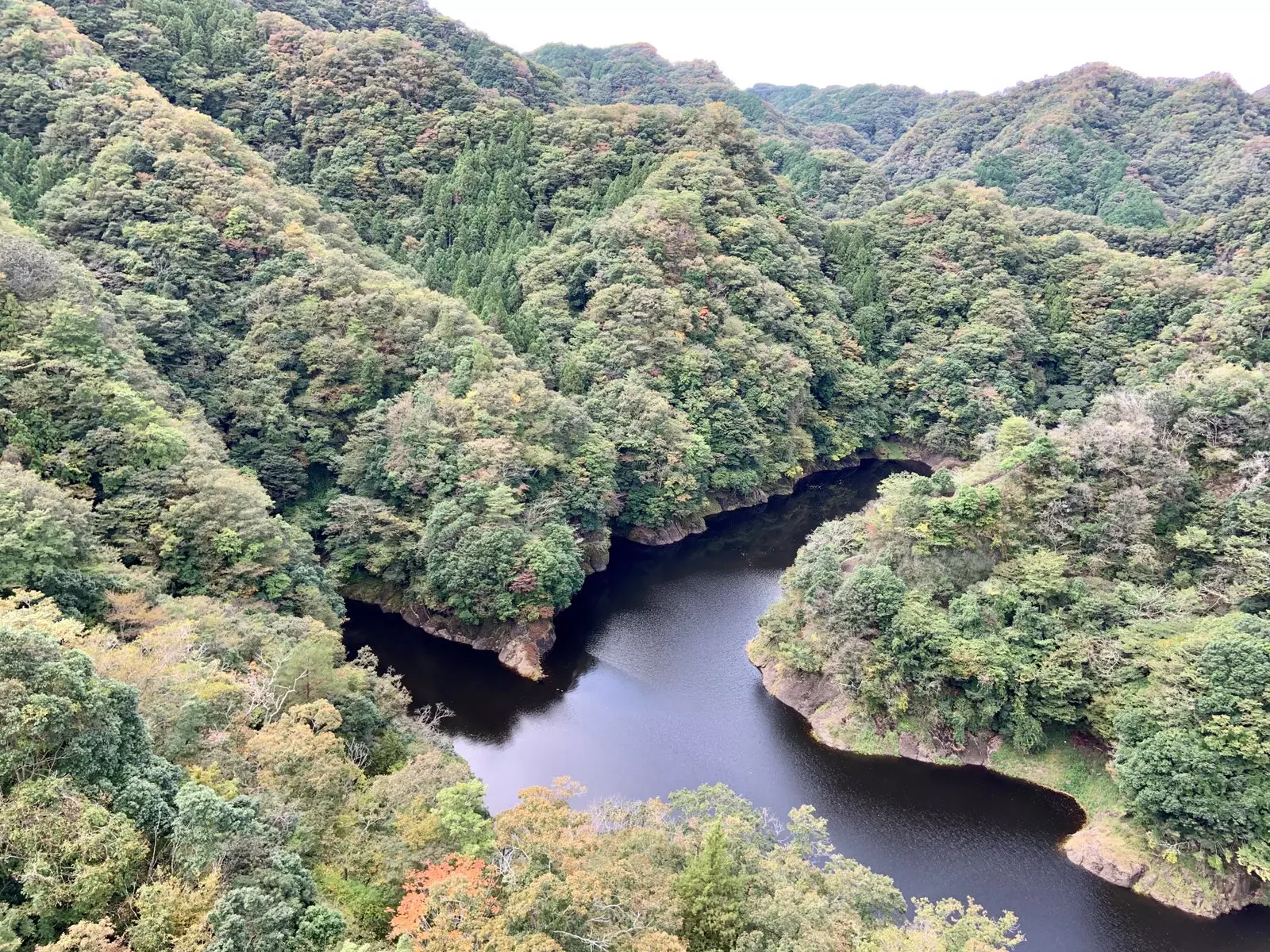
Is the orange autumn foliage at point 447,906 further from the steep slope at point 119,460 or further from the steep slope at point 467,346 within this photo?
the steep slope at point 467,346

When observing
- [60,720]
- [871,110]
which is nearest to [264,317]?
[60,720]

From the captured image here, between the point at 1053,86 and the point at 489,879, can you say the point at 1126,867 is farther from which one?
the point at 1053,86

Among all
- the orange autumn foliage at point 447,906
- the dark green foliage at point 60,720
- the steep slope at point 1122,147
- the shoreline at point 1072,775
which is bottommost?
the shoreline at point 1072,775

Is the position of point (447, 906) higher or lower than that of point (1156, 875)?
higher

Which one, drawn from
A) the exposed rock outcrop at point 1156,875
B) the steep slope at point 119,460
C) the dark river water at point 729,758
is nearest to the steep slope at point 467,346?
the dark river water at point 729,758

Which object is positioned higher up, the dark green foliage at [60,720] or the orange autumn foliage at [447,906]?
the dark green foliage at [60,720]

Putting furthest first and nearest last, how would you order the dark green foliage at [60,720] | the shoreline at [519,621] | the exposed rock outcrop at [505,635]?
the shoreline at [519,621] → the exposed rock outcrop at [505,635] → the dark green foliage at [60,720]

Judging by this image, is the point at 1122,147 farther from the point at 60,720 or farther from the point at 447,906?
the point at 60,720

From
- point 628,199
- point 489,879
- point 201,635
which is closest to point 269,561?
point 201,635
